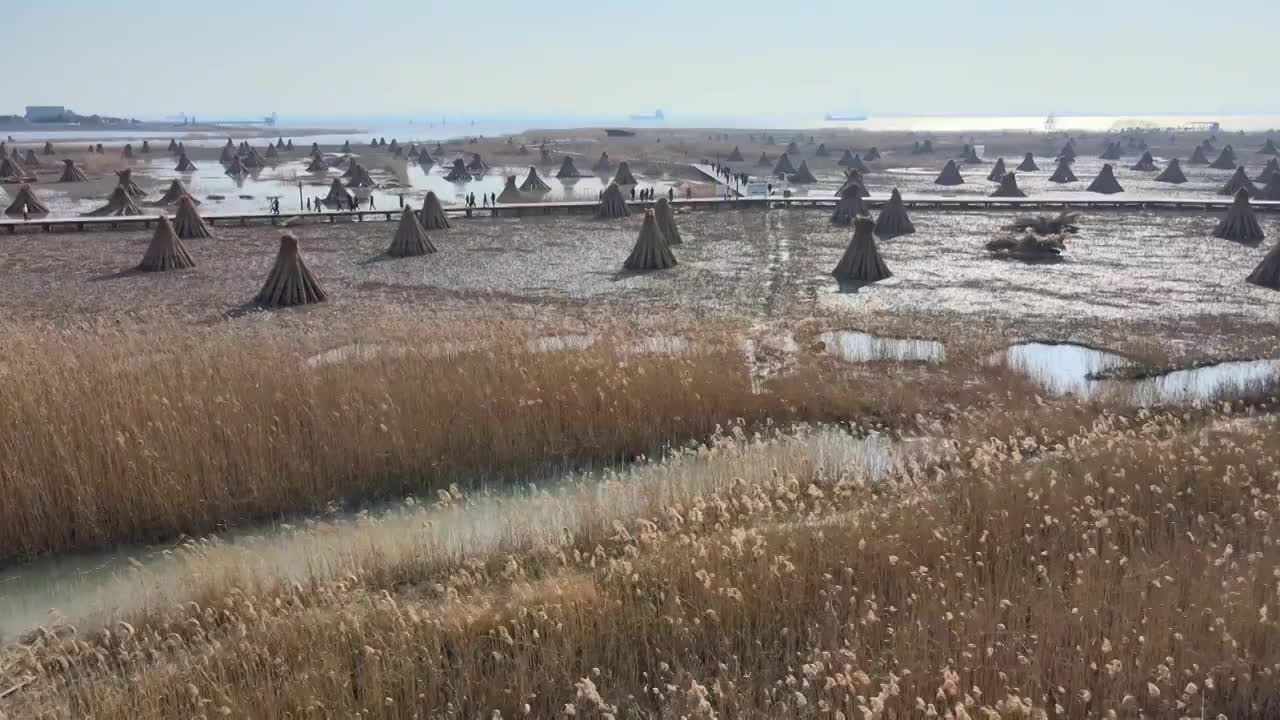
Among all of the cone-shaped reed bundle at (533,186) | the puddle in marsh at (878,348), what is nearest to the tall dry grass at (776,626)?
the puddle in marsh at (878,348)

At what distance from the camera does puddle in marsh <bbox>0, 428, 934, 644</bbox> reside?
7.20m

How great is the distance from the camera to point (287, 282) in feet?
61.8

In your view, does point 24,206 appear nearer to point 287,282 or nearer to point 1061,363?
point 287,282

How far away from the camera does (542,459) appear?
10.4 m

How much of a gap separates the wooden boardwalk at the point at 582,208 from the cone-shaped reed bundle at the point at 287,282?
12.6m

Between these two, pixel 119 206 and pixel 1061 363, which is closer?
pixel 1061 363

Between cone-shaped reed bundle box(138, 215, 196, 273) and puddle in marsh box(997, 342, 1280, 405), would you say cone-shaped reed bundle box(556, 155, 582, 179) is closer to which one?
cone-shaped reed bundle box(138, 215, 196, 273)

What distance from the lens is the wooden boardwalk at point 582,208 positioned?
2912 cm

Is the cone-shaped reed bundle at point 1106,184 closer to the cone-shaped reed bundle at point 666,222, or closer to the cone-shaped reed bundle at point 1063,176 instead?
the cone-shaped reed bundle at point 1063,176

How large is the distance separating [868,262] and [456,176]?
40008mm

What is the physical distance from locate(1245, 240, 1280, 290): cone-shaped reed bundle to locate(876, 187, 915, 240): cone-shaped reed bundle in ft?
34.5

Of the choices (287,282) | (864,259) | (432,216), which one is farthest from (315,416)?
(432,216)

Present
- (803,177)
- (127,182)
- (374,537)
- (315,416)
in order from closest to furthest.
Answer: (374,537)
(315,416)
(127,182)
(803,177)

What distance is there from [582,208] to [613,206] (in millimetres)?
1957
